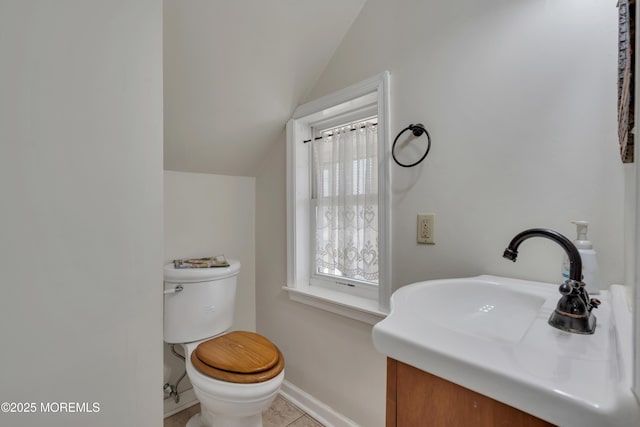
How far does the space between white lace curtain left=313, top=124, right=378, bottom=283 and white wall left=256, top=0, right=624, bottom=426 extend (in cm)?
20

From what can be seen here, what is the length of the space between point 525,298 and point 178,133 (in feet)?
5.60

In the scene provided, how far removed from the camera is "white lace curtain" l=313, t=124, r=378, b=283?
4.93ft

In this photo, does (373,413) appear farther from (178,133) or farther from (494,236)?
(178,133)

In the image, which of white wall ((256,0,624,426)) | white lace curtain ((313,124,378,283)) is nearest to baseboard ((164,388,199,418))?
white wall ((256,0,624,426))

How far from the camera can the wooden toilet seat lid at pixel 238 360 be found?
120 cm

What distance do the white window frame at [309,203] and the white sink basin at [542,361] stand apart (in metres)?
0.62

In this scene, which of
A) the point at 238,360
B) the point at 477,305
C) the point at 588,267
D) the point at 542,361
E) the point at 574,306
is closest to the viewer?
the point at 542,361

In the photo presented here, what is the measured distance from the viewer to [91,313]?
0.78m

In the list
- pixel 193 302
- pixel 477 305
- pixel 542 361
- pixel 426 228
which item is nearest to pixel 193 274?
pixel 193 302

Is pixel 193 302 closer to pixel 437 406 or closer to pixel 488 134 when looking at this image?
pixel 437 406

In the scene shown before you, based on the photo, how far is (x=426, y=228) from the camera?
120 cm

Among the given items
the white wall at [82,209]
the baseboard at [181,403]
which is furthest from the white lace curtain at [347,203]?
the baseboard at [181,403]

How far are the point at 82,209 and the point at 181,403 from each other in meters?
1.52

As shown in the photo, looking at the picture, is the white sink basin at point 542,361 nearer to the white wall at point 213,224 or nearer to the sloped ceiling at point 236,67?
the sloped ceiling at point 236,67
